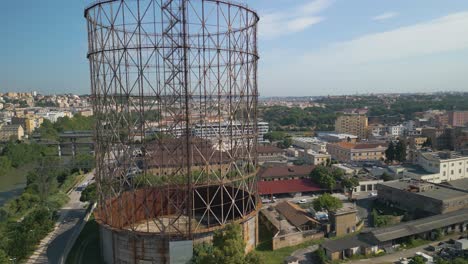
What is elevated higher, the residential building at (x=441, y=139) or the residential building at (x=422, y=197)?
the residential building at (x=441, y=139)

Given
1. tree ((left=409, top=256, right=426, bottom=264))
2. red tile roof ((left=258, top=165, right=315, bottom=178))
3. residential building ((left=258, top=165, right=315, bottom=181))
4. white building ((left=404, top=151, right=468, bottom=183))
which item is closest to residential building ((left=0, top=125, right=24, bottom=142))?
red tile roof ((left=258, top=165, right=315, bottom=178))

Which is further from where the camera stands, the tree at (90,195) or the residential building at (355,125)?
the residential building at (355,125)

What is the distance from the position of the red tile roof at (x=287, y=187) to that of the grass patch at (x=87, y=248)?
12.8 m

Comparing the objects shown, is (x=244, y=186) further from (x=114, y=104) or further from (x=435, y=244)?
(x=435, y=244)

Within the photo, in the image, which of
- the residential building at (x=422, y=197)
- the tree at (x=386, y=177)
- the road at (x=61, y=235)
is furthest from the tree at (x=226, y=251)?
the tree at (x=386, y=177)

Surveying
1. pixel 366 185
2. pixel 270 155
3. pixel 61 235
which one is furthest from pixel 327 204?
pixel 270 155

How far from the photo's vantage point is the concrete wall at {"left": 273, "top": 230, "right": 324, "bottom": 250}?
1784cm

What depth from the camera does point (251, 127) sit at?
59.1 feet

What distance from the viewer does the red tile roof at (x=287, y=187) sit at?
28172 mm

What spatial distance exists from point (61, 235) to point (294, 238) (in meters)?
13.4

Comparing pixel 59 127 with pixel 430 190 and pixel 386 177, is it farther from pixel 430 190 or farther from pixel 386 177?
pixel 430 190

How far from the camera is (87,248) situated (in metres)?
18.1

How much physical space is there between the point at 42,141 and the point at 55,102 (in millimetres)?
93791

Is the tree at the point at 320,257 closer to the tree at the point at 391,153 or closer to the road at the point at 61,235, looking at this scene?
the road at the point at 61,235
